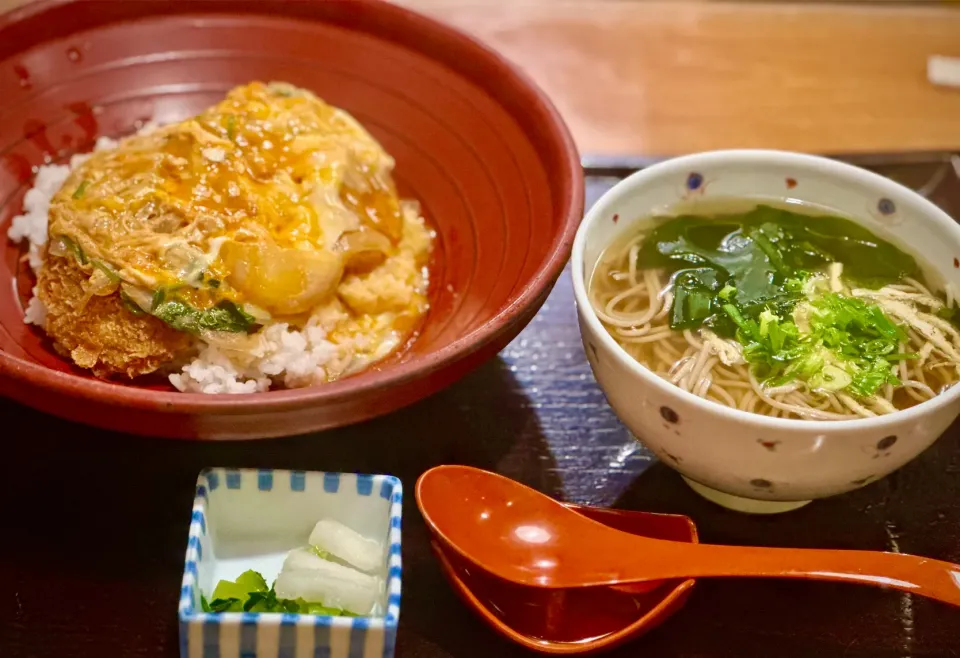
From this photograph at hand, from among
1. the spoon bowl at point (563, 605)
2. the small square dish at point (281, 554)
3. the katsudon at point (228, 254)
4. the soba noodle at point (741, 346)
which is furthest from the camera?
the katsudon at point (228, 254)

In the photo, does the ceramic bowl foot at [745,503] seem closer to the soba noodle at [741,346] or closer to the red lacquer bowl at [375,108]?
the soba noodle at [741,346]

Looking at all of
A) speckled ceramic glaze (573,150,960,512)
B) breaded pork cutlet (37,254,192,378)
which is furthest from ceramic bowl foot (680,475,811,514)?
breaded pork cutlet (37,254,192,378)

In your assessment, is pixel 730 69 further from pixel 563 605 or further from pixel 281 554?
pixel 281 554

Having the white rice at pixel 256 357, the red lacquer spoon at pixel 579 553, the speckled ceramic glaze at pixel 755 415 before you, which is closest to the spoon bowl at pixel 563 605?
the red lacquer spoon at pixel 579 553

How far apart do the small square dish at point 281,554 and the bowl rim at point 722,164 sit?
35cm

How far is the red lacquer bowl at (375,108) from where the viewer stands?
138 centimetres

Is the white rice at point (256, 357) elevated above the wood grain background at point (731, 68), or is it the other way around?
the wood grain background at point (731, 68)

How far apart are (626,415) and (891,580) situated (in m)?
0.39

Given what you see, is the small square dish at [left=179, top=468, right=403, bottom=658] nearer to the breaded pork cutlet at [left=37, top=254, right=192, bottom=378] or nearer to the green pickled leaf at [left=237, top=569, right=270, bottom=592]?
the green pickled leaf at [left=237, top=569, right=270, bottom=592]

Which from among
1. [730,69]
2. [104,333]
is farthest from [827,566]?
[730,69]

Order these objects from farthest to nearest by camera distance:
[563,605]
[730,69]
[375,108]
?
[730,69] < [375,108] < [563,605]

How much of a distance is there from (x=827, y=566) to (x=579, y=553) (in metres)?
0.31

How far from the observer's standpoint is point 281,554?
1188 millimetres

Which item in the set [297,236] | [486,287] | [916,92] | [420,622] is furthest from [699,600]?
[916,92]
